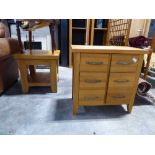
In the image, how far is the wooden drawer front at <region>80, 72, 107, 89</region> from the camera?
1.02 metres

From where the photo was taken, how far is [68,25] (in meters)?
2.47

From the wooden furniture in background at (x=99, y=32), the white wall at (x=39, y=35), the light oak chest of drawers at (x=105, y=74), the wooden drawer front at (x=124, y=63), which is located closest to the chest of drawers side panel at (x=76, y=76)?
the light oak chest of drawers at (x=105, y=74)

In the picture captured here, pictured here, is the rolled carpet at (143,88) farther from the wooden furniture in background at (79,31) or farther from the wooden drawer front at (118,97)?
the wooden furniture in background at (79,31)

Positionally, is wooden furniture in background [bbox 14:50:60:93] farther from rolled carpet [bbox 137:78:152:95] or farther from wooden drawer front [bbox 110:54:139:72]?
rolled carpet [bbox 137:78:152:95]

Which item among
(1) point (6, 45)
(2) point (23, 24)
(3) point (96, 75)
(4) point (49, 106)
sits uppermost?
(2) point (23, 24)

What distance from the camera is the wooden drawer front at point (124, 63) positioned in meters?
0.99

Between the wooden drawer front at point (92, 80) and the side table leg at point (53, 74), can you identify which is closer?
the wooden drawer front at point (92, 80)

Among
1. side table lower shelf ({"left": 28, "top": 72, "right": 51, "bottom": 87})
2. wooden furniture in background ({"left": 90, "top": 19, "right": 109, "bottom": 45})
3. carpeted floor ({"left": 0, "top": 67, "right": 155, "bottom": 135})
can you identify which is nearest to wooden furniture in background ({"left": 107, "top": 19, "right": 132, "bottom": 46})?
wooden furniture in background ({"left": 90, "top": 19, "right": 109, "bottom": 45})

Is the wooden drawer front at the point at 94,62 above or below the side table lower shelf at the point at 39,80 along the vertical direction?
above

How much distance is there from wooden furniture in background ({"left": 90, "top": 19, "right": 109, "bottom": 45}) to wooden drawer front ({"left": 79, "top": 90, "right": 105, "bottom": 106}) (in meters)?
1.65

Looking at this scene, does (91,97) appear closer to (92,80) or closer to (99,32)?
(92,80)
